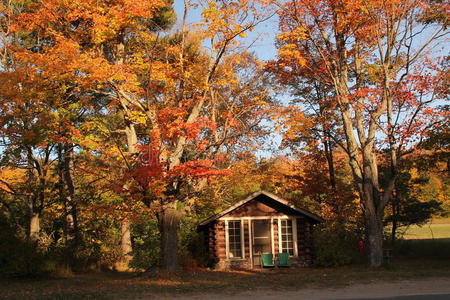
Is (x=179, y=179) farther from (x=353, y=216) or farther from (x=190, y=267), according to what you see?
(x=353, y=216)

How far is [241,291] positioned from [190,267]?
8275 mm

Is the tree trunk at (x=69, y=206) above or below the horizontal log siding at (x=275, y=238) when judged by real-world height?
above

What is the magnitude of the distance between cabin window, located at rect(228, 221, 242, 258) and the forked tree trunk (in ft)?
17.1

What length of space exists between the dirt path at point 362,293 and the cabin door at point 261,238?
8.87 metres

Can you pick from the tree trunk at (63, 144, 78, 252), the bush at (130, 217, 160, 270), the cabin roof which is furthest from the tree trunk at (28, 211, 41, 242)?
the cabin roof

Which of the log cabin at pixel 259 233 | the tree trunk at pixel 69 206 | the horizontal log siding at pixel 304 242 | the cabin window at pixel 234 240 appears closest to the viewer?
the log cabin at pixel 259 233

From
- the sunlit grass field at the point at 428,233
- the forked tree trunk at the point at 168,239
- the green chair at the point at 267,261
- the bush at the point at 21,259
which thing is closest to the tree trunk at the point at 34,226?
the bush at the point at 21,259

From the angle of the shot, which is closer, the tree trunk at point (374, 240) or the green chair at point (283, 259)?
the tree trunk at point (374, 240)

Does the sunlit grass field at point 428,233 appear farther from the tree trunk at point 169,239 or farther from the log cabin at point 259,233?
the tree trunk at point 169,239

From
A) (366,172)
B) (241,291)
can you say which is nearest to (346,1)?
(366,172)

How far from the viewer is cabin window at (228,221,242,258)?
22.5m

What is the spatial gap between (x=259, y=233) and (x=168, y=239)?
6642 millimetres

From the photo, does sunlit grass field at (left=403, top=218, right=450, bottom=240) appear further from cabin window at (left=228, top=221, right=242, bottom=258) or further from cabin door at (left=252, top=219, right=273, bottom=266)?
cabin window at (left=228, top=221, right=242, bottom=258)

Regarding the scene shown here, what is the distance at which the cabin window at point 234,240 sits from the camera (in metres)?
22.5
